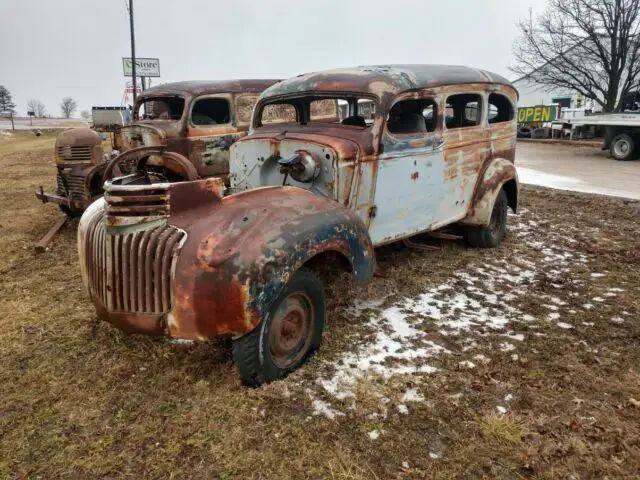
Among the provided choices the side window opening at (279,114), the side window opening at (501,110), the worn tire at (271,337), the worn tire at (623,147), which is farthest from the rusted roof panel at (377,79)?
the worn tire at (623,147)

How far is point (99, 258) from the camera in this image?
113 inches

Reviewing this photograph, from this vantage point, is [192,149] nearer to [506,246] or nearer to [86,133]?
[86,133]

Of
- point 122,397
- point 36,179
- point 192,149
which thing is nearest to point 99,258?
point 122,397

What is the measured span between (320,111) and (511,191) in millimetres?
2607

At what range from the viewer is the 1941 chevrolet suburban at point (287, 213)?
2.59m

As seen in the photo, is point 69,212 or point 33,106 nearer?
point 69,212

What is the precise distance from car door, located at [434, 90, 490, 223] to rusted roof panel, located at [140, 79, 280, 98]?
349 centimetres

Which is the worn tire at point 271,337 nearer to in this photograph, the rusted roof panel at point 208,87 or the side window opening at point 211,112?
the side window opening at point 211,112

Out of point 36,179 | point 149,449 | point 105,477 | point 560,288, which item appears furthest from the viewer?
point 36,179

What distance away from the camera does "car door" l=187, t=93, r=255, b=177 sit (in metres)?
7.06

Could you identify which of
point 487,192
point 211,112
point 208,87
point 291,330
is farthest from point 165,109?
point 291,330

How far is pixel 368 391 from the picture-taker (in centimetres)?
289

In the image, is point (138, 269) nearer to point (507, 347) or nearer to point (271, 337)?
point (271, 337)

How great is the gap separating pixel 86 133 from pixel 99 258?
4802 millimetres
